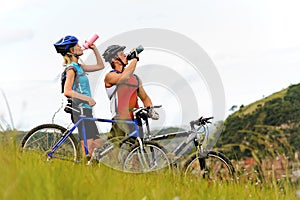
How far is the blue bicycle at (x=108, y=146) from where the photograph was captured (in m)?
7.71

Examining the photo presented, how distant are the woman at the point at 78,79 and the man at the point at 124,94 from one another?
38 centimetres

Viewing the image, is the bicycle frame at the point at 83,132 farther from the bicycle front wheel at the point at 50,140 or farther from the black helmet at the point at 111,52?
the black helmet at the point at 111,52

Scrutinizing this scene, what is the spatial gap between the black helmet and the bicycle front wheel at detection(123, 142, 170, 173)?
152 cm

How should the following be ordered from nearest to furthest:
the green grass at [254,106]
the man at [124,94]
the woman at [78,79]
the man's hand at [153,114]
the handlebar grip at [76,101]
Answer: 1. the man's hand at [153,114]
2. the man at [124,94]
3. the woman at [78,79]
4. the handlebar grip at [76,101]
5. the green grass at [254,106]

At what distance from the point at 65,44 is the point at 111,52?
2.76ft

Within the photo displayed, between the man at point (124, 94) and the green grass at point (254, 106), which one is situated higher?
the green grass at point (254, 106)

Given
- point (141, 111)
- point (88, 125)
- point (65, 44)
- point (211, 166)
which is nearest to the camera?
point (211, 166)

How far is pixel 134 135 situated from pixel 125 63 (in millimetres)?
1179

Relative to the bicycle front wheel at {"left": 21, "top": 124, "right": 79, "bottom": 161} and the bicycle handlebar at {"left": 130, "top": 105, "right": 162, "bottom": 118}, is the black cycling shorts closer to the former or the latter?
the bicycle front wheel at {"left": 21, "top": 124, "right": 79, "bottom": 161}

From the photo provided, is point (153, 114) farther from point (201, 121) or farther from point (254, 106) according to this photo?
point (254, 106)

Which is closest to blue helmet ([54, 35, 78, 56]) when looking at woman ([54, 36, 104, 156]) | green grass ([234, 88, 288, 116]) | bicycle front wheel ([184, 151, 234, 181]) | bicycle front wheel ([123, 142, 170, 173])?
woman ([54, 36, 104, 156])

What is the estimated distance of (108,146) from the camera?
26.6 feet

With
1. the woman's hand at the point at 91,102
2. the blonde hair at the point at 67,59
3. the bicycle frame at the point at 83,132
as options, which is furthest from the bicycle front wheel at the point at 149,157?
the blonde hair at the point at 67,59

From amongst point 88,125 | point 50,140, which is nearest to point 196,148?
point 88,125
